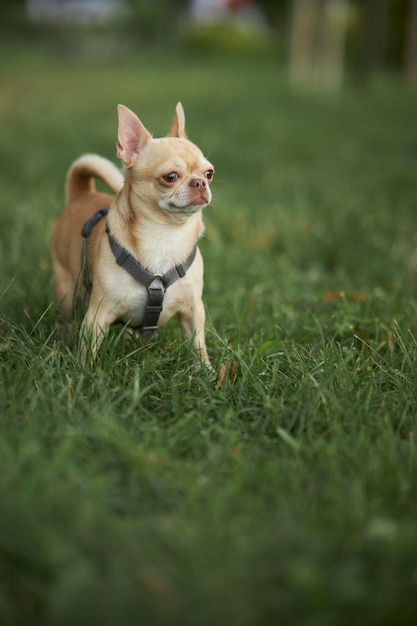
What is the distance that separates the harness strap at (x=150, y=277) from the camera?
281cm

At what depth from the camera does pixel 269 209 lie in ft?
18.7

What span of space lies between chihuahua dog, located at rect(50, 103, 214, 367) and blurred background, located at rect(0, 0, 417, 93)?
1337 centimetres

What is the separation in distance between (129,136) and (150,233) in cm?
42

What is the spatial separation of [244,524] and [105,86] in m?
14.7

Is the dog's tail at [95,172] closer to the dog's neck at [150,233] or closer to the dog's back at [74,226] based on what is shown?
the dog's back at [74,226]

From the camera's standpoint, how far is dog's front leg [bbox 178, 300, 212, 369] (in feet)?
9.46

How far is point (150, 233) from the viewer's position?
2.87 meters

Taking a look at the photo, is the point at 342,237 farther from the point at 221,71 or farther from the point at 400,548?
the point at 221,71

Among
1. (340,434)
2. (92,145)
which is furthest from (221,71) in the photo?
(340,434)

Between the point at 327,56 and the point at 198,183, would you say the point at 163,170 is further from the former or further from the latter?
the point at 327,56

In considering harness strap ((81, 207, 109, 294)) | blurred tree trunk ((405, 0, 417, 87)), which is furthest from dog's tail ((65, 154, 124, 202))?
blurred tree trunk ((405, 0, 417, 87))

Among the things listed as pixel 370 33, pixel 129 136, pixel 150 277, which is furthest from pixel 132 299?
pixel 370 33

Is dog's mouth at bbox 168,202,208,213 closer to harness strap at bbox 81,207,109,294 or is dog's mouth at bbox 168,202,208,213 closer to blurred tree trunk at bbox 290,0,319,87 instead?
harness strap at bbox 81,207,109,294

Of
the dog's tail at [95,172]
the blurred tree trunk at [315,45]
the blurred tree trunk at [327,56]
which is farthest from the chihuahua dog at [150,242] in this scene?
the blurred tree trunk at [327,56]
